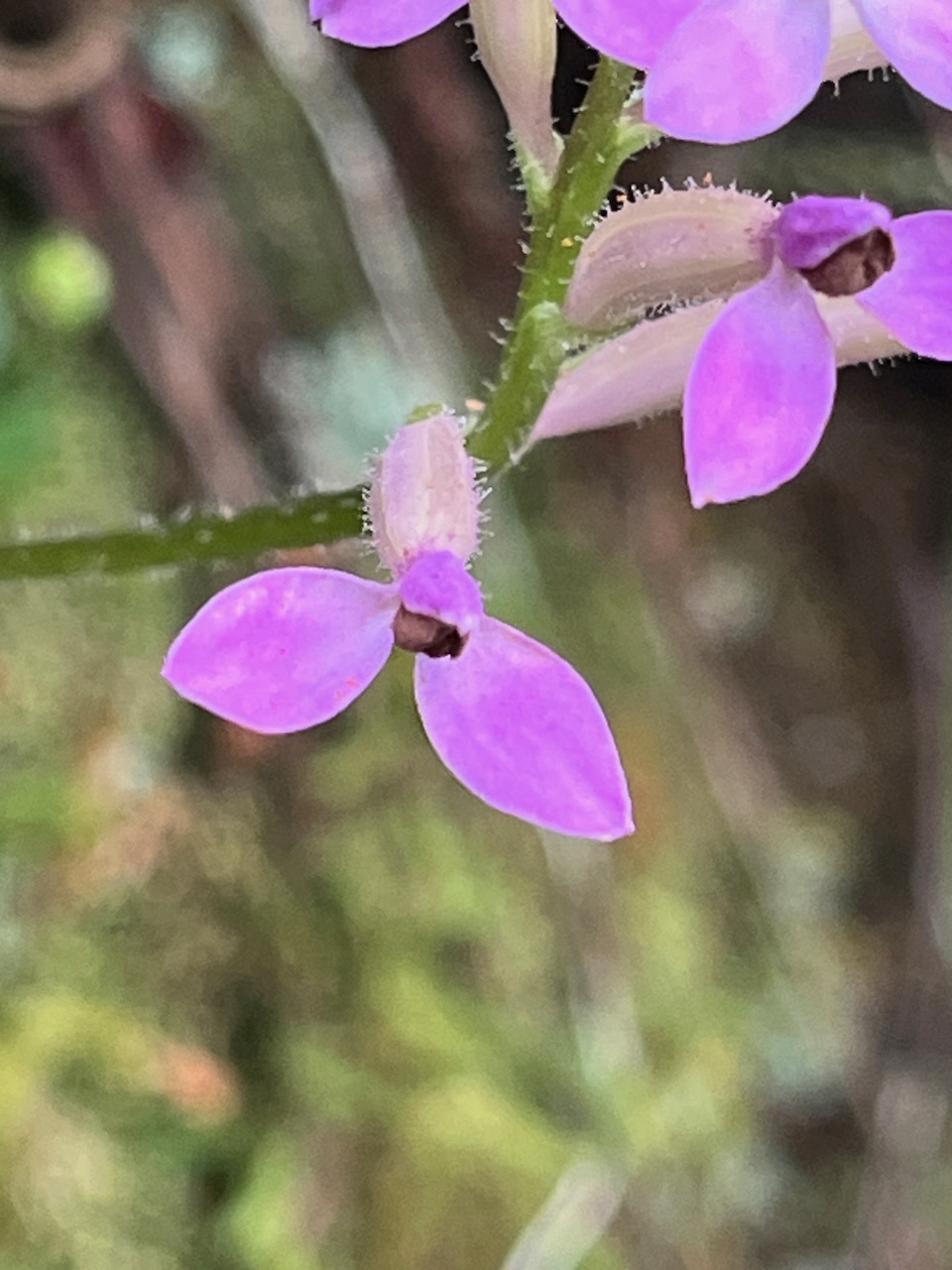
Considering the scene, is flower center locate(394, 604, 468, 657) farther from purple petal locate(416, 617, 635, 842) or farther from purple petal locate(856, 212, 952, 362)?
purple petal locate(856, 212, 952, 362)

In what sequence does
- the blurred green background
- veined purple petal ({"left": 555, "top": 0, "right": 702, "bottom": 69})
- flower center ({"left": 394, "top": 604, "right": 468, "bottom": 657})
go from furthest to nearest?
the blurred green background, flower center ({"left": 394, "top": 604, "right": 468, "bottom": 657}), veined purple petal ({"left": 555, "top": 0, "right": 702, "bottom": 69})

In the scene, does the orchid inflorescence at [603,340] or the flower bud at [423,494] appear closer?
the orchid inflorescence at [603,340]

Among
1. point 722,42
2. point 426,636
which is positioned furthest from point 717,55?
point 426,636

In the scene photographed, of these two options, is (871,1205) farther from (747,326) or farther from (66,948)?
(747,326)

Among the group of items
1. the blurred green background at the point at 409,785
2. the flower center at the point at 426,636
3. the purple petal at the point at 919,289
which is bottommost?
the blurred green background at the point at 409,785

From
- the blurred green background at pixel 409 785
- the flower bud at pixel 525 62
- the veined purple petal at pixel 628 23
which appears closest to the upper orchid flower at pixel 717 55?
the veined purple petal at pixel 628 23

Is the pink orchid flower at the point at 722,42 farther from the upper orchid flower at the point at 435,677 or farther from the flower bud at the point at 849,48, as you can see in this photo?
the upper orchid flower at the point at 435,677


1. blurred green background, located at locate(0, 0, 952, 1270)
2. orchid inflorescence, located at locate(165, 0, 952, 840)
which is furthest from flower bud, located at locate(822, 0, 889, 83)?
blurred green background, located at locate(0, 0, 952, 1270)
